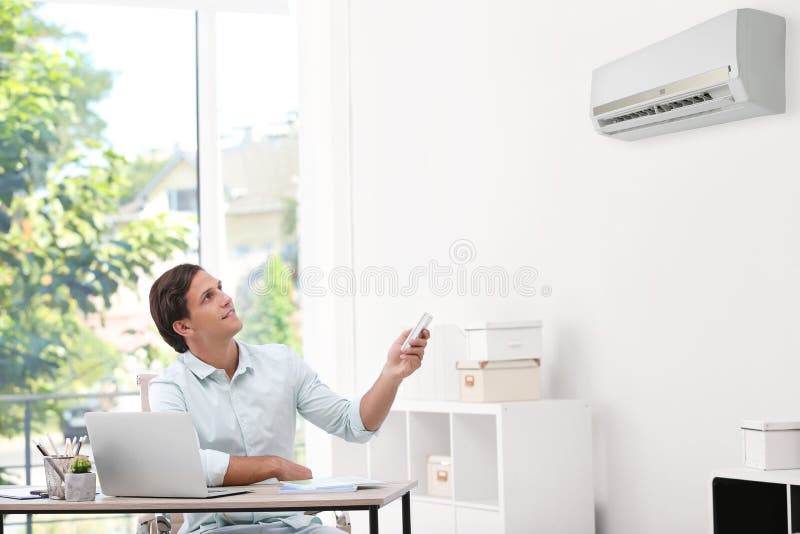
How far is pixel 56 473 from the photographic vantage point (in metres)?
2.43

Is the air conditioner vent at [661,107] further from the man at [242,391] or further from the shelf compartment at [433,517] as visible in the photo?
the shelf compartment at [433,517]

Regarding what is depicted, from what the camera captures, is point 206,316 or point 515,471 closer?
point 206,316

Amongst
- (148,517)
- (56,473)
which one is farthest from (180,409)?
(148,517)

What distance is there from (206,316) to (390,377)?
1.67 ft

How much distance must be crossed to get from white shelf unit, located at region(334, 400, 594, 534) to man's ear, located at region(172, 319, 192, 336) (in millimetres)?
1042

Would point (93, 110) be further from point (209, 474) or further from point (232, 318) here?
point (209, 474)

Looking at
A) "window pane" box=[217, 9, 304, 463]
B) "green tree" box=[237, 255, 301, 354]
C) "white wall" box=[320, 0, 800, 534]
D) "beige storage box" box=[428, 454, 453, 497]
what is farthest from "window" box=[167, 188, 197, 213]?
"beige storage box" box=[428, 454, 453, 497]

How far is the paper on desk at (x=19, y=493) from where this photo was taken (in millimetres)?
2479

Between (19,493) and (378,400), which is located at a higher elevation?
(378,400)

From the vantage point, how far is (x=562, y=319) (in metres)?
3.64

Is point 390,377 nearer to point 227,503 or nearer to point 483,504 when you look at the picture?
point 227,503

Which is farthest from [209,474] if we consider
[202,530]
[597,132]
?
[597,132]

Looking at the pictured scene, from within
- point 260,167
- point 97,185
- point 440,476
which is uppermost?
point 260,167

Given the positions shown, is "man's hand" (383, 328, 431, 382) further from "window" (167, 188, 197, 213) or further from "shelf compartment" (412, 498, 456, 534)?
"window" (167, 188, 197, 213)
